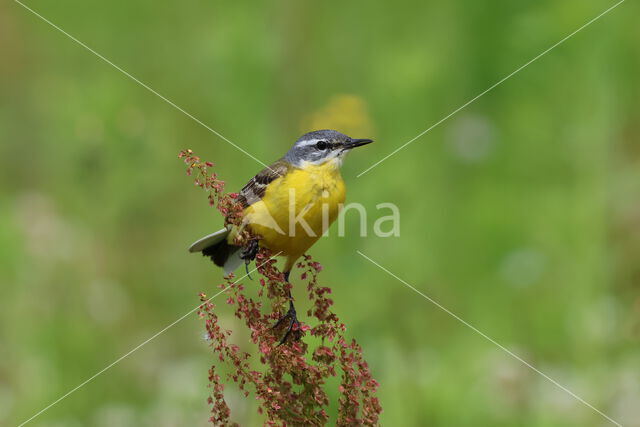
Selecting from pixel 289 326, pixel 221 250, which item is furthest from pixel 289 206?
pixel 289 326

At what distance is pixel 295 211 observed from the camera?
14.0 feet

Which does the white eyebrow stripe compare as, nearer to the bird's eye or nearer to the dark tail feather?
the bird's eye

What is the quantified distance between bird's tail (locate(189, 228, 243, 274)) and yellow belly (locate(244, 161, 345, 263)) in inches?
9.0

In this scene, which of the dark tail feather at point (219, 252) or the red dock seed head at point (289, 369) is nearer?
the red dock seed head at point (289, 369)

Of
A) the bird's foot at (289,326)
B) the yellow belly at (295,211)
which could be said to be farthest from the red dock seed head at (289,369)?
the yellow belly at (295,211)

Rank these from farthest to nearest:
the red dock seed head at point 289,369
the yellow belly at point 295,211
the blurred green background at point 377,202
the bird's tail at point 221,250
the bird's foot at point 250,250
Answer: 1. the blurred green background at point 377,202
2. the bird's tail at point 221,250
3. the yellow belly at point 295,211
4. the bird's foot at point 250,250
5. the red dock seed head at point 289,369

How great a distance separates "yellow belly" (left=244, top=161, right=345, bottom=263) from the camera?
421 centimetres

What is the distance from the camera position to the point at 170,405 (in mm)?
5156

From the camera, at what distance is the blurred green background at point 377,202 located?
513 cm

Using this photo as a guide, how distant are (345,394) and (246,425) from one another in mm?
1850

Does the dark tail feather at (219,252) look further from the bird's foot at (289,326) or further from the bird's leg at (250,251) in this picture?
the bird's foot at (289,326)

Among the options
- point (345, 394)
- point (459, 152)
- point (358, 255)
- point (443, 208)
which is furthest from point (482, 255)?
point (345, 394)

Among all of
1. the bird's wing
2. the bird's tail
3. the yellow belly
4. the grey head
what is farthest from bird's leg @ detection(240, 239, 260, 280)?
the grey head

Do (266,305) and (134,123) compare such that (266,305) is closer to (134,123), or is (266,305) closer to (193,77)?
(134,123)
